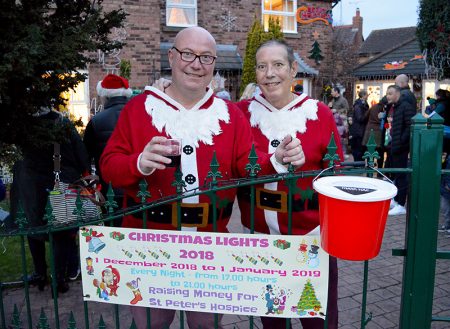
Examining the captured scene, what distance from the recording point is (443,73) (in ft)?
17.4

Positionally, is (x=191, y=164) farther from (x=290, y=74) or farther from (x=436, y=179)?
(x=436, y=179)

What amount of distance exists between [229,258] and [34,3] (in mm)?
1644

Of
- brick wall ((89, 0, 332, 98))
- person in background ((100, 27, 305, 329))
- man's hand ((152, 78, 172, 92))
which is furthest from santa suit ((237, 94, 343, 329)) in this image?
brick wall ((89, 0, 332, 98))

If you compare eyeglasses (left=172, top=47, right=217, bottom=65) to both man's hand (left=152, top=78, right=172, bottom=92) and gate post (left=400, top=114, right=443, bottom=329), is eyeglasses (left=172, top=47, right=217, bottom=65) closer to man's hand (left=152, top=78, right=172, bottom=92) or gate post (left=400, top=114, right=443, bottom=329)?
man's hand (left=152, top=78, right=172, bottom=92)

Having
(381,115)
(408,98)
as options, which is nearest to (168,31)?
(381,115)

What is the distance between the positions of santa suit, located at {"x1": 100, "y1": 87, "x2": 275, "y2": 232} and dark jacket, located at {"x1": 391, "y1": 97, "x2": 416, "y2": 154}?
4370 mm

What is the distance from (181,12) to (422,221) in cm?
1051

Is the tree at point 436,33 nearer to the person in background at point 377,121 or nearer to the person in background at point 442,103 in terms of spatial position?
the person in background at point 442,103

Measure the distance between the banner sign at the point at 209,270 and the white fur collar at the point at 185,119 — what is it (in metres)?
0.54

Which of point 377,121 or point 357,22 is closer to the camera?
point 377,121

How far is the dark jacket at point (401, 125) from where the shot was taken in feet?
19.3

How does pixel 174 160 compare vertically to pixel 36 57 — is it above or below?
below

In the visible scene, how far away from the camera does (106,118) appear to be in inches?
153

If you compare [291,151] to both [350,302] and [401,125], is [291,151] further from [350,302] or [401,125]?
[401,125]
